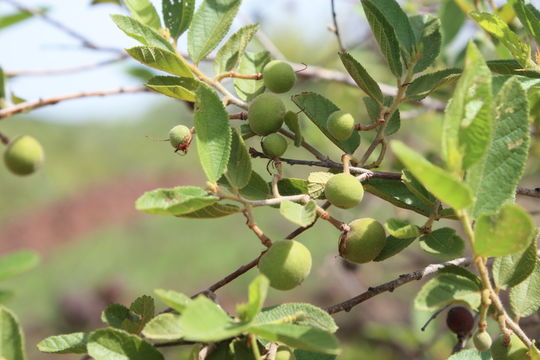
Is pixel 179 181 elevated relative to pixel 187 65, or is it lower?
lower

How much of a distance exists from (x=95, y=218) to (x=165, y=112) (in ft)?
20.3

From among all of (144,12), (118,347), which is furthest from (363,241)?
(144,12)

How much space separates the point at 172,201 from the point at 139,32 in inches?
17.5

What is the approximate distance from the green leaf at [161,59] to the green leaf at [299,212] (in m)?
0.36

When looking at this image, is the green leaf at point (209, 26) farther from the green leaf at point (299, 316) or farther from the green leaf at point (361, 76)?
the green leaf at point (299, 316)

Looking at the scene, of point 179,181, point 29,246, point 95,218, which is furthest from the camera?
point 179,181

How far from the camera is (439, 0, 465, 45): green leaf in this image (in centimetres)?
206

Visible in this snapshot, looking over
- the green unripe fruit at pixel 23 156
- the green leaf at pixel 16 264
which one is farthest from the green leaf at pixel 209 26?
the green unripe fruit at pixel 23 156

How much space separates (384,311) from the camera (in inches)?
237

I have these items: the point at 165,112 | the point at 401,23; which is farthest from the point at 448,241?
the point at 165,112

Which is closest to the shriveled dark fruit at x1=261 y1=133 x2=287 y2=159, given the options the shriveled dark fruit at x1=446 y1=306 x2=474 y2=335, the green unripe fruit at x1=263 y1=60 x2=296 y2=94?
the green unripe fruit at x1=263 y1=60 x2=296 y2=94

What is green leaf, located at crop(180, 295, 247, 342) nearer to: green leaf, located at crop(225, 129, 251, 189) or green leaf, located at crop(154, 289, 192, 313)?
green leaf, located at crop(154, 289, 192, 313)

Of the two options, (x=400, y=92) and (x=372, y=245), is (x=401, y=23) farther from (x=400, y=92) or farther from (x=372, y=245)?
(x=372, y=245)

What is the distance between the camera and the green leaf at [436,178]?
0.62m
